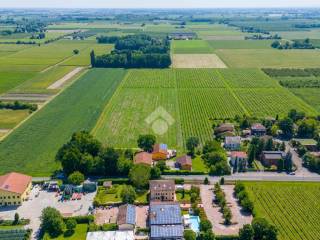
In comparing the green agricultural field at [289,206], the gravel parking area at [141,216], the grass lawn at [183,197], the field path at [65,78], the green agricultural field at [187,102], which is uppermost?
the field path at [65,78]

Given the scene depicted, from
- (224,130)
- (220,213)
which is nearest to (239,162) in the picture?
(224,130)

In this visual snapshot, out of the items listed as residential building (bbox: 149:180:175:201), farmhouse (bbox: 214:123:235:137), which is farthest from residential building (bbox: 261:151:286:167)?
residential building (bbox: 149:180:175:201)

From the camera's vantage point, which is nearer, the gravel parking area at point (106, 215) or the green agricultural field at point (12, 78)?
the gravel parking area at point (106, 215)

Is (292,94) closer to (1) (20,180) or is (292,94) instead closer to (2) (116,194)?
(2) (116,194)

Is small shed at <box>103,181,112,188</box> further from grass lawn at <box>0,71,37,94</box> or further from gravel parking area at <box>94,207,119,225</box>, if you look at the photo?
grass lawn at <box>0,71,37,94</box>

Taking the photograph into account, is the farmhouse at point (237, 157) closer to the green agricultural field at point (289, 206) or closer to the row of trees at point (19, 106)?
the green agricultural field at point (289, 206)

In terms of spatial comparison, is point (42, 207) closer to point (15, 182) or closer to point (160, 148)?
point (15, 182)

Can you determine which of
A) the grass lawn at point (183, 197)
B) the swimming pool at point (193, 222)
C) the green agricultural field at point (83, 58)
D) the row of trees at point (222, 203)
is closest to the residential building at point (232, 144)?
the row of trees at point (222, 203)

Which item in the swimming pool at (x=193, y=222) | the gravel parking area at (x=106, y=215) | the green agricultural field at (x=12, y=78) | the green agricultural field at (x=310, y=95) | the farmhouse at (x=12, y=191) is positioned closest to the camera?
the swimming pool at (x=193, y=222)
